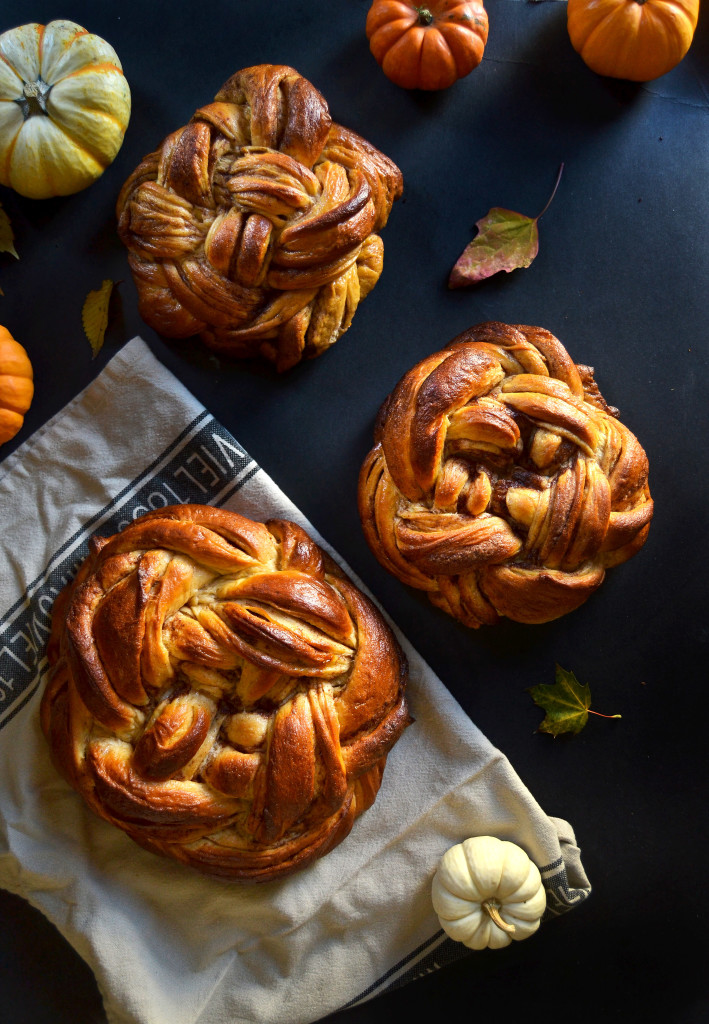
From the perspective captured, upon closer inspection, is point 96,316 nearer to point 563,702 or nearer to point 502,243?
point 502,243

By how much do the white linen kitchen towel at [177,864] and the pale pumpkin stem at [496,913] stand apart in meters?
0.16

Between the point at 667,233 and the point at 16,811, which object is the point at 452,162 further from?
the point at 16,811

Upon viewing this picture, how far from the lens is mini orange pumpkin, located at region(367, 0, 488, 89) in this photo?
231cm

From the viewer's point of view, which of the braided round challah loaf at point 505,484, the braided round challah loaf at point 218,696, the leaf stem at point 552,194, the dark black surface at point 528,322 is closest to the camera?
the braided round challah loaf at point 218,696

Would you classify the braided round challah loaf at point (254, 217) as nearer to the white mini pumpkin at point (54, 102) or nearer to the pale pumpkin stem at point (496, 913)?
the white mini pumpkin at point (54, 102)

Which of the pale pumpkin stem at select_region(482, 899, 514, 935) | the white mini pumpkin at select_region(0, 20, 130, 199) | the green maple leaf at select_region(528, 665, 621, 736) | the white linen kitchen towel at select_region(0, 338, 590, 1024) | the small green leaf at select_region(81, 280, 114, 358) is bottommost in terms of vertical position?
the pale pumpkin stem at select_region(482, 899, 514, 935)

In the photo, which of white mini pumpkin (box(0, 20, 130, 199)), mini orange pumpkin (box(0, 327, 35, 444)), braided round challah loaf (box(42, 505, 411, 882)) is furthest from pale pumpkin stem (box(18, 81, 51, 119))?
braided round challah loaf (box(42, 505, 411, 882))

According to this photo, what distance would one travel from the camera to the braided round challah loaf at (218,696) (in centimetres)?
189

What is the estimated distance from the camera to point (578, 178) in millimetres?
2486

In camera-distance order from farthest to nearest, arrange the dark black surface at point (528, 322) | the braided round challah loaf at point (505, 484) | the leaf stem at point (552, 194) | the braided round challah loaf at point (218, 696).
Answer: the leaf stem at point (552, 194) < the dark black surface at point (528, 322) < the braided round challah loaf at point (505, 484) < the braided round challah loaf at point (218, 696)

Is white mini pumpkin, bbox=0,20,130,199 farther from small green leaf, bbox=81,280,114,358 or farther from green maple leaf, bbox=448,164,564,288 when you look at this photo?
green maple leaf, bbox=448,164,564,288

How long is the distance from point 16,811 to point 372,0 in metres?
2.57

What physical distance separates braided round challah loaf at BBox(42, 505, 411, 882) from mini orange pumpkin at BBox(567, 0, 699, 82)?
1716 millimetres

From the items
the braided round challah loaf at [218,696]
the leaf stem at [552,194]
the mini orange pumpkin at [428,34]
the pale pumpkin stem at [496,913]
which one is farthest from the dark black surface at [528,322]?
the braided round challah loaf at [218,696]
